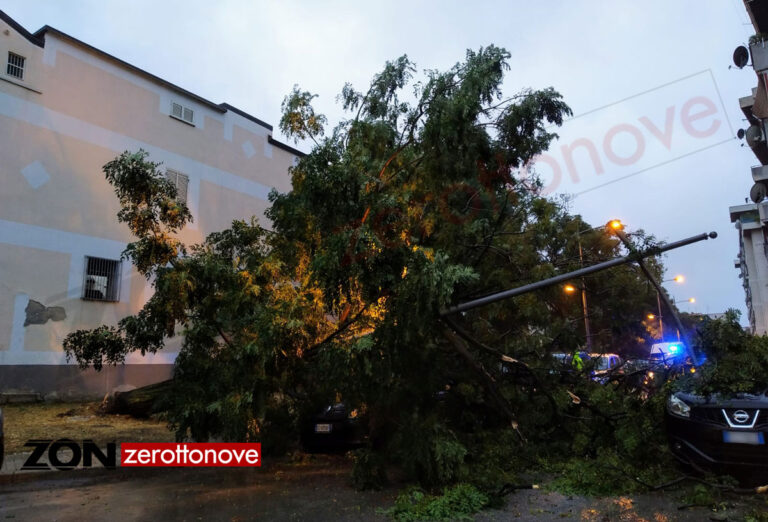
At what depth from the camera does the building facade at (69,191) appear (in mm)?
13805

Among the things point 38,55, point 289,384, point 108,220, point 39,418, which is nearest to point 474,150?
point 289,384

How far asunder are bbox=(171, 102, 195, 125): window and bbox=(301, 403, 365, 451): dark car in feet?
44.2

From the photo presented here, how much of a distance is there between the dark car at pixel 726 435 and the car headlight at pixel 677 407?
3 centimetres

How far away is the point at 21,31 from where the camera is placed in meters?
14.4

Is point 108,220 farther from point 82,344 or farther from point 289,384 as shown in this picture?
point 289,384

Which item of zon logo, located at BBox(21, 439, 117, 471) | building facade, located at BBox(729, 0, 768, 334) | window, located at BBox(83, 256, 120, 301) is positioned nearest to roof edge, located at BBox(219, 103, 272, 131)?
window, located at BBox(83, 256, 120, 301)

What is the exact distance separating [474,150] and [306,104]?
3.13 m

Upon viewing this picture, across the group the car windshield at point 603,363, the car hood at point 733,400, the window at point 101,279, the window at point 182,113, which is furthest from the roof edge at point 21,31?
the car hood at point 733,400

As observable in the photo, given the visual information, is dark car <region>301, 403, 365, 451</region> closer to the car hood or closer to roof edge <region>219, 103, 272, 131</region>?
the car hood

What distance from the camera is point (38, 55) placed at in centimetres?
1473

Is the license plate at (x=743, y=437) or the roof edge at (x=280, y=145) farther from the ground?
the roof edge at (x=280, y=145)

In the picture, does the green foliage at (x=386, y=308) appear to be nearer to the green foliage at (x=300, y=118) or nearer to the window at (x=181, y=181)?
the green foliage at (x=300, y=118)

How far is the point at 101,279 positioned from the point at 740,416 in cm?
1571

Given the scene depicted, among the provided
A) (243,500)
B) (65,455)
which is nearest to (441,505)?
(243,500)
